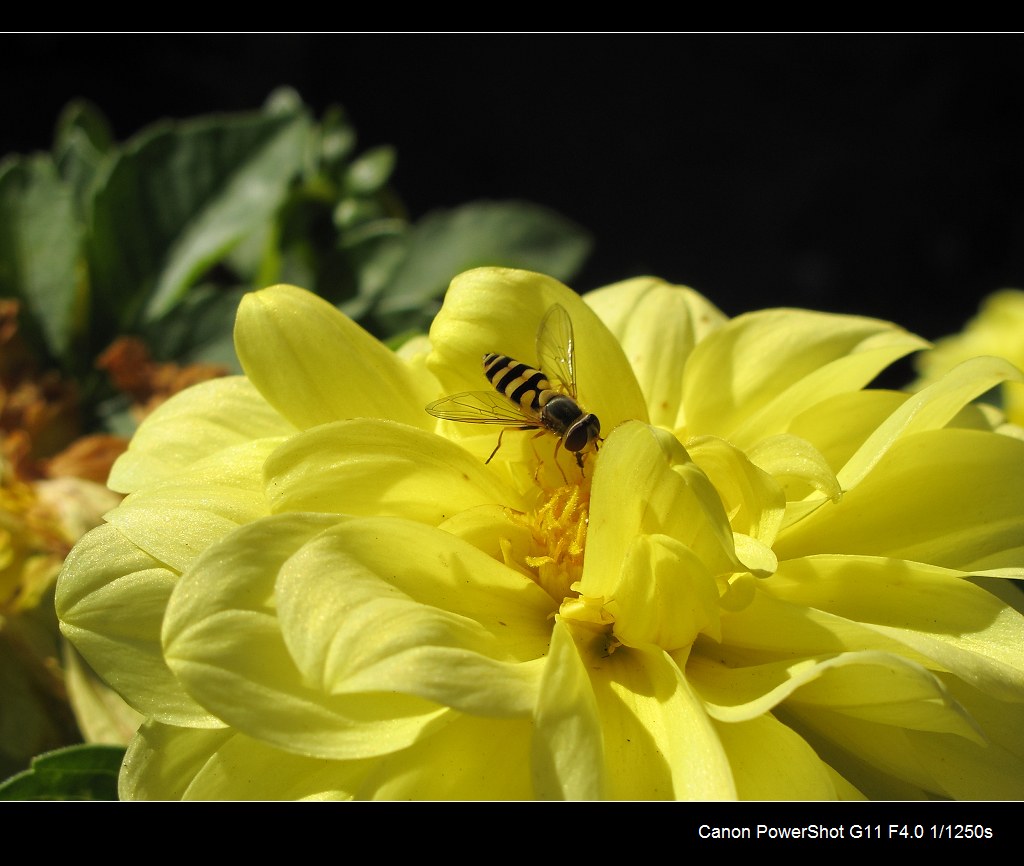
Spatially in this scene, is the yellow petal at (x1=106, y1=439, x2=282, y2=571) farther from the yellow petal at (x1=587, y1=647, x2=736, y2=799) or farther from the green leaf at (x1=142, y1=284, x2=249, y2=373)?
the green leaf at (x1=142, y1=284, x2=249, y2=373)

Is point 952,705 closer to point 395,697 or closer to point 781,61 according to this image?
point 395,697

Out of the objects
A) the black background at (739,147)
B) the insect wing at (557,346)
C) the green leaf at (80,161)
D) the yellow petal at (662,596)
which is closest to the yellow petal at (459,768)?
the yellow petal at (662,596)

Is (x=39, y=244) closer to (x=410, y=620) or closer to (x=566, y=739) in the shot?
(x=410, y=620)

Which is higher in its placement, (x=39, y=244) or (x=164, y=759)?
(x=39, y=244)

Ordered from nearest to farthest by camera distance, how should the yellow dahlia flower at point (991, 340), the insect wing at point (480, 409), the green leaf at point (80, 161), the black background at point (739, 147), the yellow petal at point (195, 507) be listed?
1. the yellow petal at point (195, 507)
2. the insect wing at point (480, 409)
3. the green leaf at point (80, 161)
4. the yellow dahlia flower at point (991, 340)
5. the black background at point (739, 147)

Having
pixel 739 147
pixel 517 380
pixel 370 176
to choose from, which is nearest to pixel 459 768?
pixel 517 380

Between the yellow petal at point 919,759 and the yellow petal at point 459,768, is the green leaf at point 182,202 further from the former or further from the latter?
the yellow petal at point 919,759

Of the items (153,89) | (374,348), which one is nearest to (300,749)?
(374,348)
